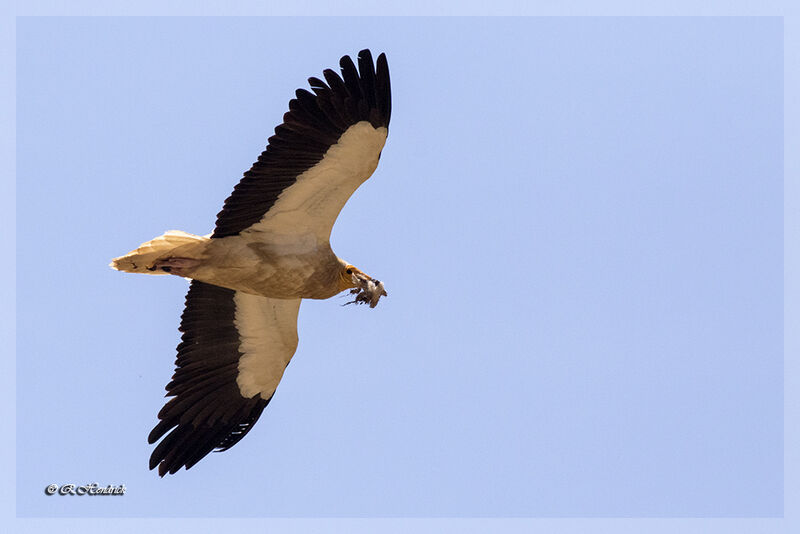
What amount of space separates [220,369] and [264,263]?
1.65 m

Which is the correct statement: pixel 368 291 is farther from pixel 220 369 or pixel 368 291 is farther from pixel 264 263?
pixel 220 369

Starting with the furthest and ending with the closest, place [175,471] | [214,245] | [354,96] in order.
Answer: [175,471] → [214,245] → [354,96]

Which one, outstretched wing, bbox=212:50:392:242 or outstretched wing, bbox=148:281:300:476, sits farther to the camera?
outstretched wing, bbox=148:281:300:476

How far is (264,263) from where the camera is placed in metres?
10.3

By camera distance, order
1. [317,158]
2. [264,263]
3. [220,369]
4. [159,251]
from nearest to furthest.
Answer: [317,158]
[159,251]
[264,263]
[220,369]

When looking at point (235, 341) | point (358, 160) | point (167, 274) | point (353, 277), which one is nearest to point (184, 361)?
point (235, 341)

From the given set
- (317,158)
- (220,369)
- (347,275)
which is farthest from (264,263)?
(220,369)

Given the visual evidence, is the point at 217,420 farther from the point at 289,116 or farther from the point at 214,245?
the point at 289,116

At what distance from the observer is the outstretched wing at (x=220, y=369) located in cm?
1121

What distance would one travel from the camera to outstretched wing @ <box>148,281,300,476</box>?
36.8ft

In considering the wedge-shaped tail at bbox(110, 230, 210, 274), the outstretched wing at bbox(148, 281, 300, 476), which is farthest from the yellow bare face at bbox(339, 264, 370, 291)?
the wedge-shaped tail at bbox(110, 230, 210, 274)

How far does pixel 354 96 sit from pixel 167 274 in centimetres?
245

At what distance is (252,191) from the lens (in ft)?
33.1

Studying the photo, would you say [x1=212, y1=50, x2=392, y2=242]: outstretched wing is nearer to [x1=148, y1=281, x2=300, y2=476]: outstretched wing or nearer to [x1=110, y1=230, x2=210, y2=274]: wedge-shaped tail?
[x1=110, y1=230, x2=210, y2=274]: wedge-shaped tail
